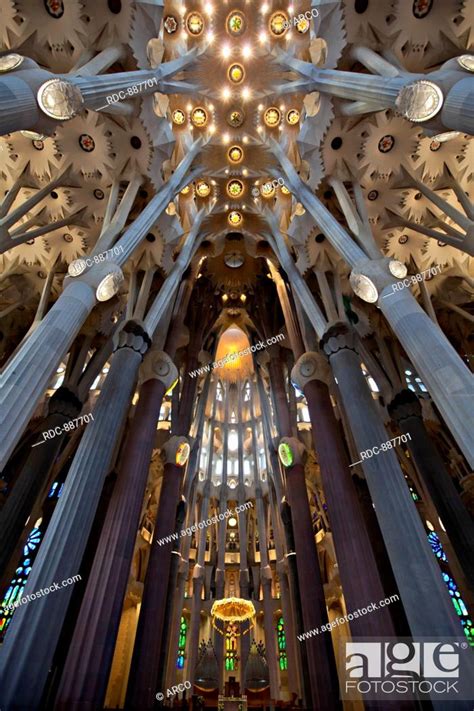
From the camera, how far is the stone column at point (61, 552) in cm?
594

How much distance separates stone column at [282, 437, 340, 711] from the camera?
9.88m

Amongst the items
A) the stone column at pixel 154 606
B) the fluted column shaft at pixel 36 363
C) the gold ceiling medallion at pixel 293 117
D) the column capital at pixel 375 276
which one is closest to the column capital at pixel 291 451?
the stone column at pixel 154 606

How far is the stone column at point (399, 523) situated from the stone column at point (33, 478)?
943 cm

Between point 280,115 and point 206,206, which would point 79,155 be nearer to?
point 206,206

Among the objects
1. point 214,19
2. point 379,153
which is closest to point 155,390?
point 379,153

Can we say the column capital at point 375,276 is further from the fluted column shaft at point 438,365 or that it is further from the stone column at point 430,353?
the fluted column shaft at point 438,365

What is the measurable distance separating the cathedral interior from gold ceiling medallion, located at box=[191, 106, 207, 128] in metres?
0.09

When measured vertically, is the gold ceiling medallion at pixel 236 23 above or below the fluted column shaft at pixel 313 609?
above

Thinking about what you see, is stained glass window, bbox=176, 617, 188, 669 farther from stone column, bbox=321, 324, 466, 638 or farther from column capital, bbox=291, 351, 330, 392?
stone column, bbox=321, 324, 466, 638

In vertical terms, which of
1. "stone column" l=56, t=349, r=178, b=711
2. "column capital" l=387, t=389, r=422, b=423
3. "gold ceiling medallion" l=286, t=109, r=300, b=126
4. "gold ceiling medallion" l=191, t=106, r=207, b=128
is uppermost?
"gold ceiling medallion" l=191, t=106, r=207, b=128

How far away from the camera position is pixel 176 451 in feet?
48.9

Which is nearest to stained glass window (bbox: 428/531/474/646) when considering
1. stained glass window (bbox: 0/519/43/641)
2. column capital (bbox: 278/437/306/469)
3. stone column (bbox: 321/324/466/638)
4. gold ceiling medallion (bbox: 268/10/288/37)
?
column capital (bbox: 278/437/306/469)

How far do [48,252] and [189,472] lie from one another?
510 inches

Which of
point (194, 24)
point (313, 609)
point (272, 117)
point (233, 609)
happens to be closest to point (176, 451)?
point (313, 609)
